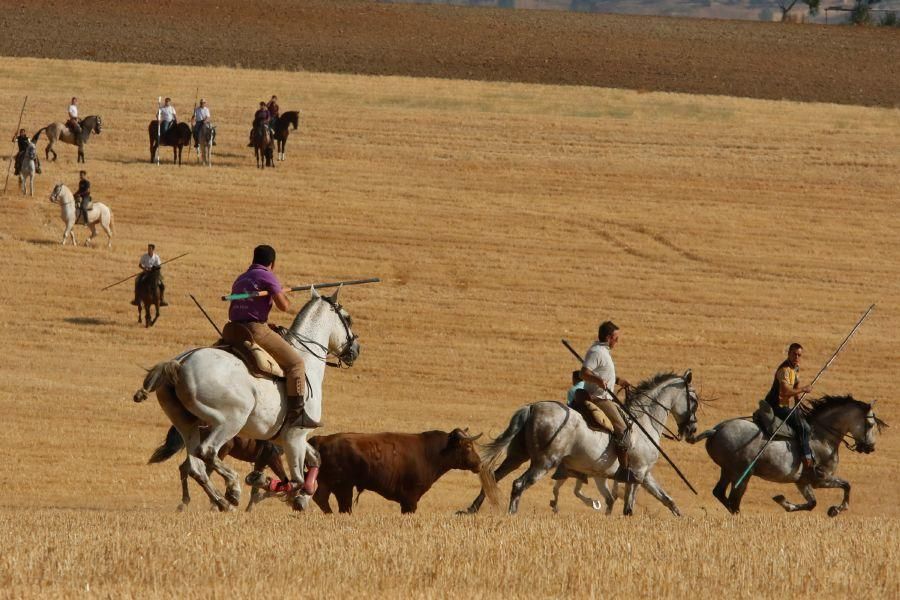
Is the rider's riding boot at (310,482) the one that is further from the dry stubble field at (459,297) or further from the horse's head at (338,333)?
the horse's head at (338,333)

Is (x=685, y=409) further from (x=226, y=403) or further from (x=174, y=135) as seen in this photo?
(x=174, y=135)

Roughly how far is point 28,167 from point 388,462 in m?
27.6

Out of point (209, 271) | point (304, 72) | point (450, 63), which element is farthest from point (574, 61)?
point (209, 271)

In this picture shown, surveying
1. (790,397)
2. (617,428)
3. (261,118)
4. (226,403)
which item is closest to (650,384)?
(617,428)

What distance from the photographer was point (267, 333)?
583 inches

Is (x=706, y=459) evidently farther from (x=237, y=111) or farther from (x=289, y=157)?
(x=237, y=111)

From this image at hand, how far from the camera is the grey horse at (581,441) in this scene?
16938 mm

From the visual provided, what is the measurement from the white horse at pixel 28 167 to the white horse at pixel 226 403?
1091 inches

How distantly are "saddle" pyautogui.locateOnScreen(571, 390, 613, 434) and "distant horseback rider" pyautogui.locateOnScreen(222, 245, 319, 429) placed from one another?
11.4 feet

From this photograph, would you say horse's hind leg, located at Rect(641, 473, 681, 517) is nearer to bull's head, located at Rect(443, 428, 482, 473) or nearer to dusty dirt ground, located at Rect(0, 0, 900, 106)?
bull's head, located at Rect(443, 428, 482, 473)

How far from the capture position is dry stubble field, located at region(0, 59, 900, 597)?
11781 millimetres

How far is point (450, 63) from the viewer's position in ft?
227

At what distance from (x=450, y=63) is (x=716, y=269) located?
103ft

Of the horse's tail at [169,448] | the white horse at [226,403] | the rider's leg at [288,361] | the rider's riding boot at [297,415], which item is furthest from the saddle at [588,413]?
the horse's tail at [169,448]
